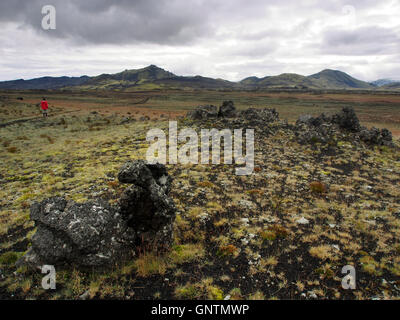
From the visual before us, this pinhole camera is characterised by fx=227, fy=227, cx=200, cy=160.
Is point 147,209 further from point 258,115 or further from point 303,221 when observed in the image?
point 258,115

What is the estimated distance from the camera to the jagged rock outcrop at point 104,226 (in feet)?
23.9

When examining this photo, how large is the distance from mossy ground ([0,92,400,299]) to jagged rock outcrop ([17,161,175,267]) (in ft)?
1.54

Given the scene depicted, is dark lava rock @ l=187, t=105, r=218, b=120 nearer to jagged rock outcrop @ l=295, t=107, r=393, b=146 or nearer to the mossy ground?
jagged rock outcrop @ l=295, t=107, r=393, b=146

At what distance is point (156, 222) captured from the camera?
340 inches

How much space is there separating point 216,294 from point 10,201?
13401 millimetres

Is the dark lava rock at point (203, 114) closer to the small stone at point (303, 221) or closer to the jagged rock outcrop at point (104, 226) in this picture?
the small stone at point (303, 221)

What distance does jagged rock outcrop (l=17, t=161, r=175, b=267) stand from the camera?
729cm

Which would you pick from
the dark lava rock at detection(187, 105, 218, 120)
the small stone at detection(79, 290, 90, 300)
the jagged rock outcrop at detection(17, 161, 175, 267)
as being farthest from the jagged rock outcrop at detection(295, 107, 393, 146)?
the small stone at detection(79, 290, 90, 300)

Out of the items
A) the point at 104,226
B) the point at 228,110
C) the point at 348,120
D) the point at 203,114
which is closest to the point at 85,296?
the point at 104,226

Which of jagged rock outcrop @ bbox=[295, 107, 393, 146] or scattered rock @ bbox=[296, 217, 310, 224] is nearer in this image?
scattered rock @ bbox=[296, 217, 310, 224]

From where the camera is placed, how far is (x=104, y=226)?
25.3 ft
